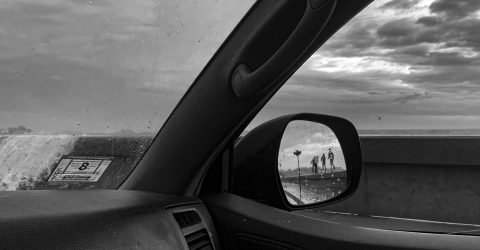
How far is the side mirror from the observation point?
2.51 m

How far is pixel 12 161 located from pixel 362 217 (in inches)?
333

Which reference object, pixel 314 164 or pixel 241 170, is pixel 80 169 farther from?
pixel 314 164

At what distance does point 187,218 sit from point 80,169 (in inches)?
18.2

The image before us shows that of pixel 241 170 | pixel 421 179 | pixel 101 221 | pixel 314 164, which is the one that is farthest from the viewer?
pixel 421 179

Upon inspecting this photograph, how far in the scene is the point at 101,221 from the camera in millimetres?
1803

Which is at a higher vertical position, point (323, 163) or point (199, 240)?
point (323, 163)

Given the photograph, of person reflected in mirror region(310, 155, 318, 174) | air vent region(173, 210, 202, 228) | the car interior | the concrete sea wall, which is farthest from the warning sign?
the concrete sea wall

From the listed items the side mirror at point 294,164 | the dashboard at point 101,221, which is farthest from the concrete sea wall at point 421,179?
the dashboard at point 101,221

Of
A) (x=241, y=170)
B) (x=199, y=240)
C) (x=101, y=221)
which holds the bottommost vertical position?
(x=199, y=240)

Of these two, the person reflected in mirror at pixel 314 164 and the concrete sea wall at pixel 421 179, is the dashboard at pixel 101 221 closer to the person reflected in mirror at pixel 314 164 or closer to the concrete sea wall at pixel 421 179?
the person reflected in mirror at pixel 314 164

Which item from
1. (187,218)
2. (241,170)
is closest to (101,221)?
(187,218)

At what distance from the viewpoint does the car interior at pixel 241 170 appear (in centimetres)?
212

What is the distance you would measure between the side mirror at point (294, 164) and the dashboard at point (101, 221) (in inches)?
12.7

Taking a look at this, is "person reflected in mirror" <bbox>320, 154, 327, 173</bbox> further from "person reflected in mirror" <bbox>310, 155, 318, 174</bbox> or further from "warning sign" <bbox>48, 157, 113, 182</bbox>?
"warning sign" <bbox>48, 157, 113, 182</bbox>
